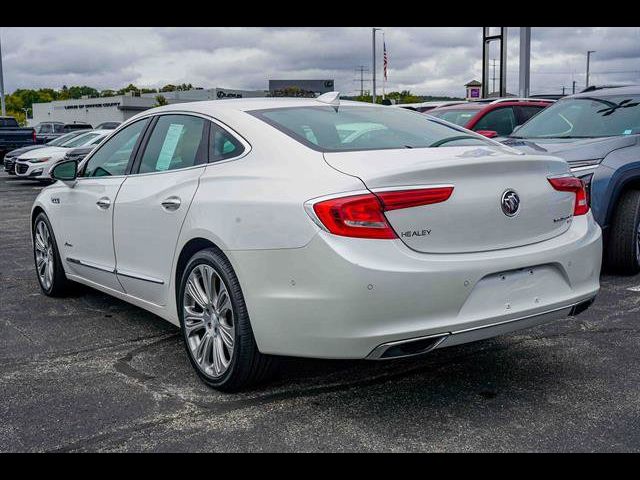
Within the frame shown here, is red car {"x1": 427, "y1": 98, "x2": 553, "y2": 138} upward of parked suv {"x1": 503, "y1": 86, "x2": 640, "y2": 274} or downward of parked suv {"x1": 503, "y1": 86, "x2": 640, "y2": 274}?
upward

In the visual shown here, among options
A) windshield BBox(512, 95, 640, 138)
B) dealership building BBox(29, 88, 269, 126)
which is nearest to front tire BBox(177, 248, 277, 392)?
windshield BBox(512, 95, 640, 138)

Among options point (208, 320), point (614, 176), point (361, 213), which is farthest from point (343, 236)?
point (614, 176)

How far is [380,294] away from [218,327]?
105cm

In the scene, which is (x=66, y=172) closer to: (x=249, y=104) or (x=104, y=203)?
(x=104, y=203)

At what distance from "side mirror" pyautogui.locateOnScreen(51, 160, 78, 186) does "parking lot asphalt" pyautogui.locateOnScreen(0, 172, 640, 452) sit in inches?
42.6

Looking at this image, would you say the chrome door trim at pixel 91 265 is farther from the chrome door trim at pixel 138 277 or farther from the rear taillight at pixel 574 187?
the rear taillight at pixel 574 187

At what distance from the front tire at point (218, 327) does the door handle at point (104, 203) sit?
1.08 m

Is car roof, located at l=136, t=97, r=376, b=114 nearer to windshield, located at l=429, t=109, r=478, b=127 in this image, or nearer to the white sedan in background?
windshield, located at l=429, t=109, r=478, b=127

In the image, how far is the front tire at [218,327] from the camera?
3611 mm

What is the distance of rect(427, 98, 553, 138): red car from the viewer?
412 inches

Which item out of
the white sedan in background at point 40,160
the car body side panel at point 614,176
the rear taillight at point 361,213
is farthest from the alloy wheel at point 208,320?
the white sedan in background at point 40,160

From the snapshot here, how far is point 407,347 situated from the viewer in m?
3.27

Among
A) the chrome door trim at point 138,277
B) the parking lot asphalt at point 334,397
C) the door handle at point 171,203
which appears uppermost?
the door handle at point 171,203

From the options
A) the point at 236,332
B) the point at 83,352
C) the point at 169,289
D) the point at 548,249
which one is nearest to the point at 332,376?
the point at 236,332
